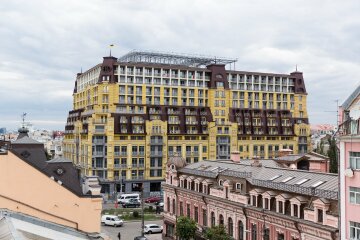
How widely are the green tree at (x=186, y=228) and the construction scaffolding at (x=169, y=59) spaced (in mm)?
74974

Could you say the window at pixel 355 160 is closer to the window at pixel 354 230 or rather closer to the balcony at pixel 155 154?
the window at pixel 354 230

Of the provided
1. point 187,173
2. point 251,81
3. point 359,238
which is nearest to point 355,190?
point 359,238

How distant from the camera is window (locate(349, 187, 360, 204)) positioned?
Result: 30812 millimetres

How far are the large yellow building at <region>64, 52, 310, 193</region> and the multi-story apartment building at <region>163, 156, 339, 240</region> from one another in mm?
45760

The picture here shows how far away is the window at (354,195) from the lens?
30812 mm

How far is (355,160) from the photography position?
31250 millimetres

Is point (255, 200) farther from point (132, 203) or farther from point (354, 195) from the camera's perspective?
point (132, 203)

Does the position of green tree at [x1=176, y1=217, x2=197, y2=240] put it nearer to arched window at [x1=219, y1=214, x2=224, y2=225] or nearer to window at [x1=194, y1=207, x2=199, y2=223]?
window at [x1=194, y1=207, x2=199, y2=223]

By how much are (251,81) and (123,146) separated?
4223 cm

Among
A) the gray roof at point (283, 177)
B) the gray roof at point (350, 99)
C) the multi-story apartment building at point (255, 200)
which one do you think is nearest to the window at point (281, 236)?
the multi-story apartment building at point (255, 200)

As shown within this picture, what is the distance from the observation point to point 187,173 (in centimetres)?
5919

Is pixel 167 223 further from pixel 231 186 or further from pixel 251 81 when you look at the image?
pixel 251 81

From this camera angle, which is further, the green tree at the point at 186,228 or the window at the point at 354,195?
the green tree at the point at 186,228

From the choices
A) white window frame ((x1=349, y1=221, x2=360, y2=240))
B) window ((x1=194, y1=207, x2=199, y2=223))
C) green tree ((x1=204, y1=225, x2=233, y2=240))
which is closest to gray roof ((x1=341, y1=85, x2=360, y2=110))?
white window frame ((x1=349, y1=221, x2=360, y2=240))
